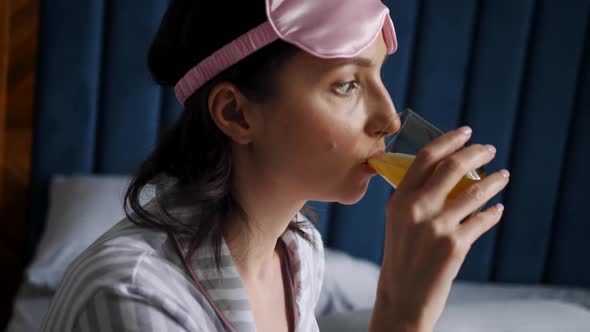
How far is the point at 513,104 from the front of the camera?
7.01 feet

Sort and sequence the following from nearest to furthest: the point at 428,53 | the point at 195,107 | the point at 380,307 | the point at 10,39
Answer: the point at 380,307 < the point at 195,107 < the point at 10,39 < the point at 428,53

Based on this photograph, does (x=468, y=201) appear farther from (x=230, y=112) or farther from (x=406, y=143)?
(x=230, y=112)

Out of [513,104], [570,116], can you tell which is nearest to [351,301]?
[513,104]

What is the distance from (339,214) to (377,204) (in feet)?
0.45

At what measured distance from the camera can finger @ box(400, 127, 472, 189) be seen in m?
0.76

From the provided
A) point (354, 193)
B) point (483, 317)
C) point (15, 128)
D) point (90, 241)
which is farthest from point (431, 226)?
point (15, 128)

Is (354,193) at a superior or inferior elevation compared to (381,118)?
inferior

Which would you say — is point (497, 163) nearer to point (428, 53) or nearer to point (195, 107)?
point (428, 53)

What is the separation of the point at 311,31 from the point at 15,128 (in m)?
1.47

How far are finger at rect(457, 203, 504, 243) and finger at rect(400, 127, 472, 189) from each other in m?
0.08

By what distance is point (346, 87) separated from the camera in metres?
0.87

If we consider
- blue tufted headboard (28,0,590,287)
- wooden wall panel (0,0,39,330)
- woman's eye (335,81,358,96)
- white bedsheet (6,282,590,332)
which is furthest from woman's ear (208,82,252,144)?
wooden wall panel (0,0,39,330)

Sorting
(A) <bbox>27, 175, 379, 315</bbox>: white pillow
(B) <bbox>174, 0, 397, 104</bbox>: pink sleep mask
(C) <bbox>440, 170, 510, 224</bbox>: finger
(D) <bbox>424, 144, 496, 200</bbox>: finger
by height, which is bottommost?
(A) <bbox>27, 175, 379, 315</bbox>: white pillow

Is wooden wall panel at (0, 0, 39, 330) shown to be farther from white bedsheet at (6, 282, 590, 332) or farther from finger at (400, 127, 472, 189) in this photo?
finger at (400, 127, 472, 189)
